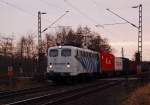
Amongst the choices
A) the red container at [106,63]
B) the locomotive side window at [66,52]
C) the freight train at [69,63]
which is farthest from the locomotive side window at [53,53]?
the red container at [106,63]

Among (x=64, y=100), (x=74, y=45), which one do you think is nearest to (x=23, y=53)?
(x=74, y=45)

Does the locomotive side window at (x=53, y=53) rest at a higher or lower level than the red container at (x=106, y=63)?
higher

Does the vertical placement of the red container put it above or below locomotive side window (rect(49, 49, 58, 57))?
below

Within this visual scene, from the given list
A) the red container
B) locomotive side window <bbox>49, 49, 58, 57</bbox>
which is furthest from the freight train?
the red container

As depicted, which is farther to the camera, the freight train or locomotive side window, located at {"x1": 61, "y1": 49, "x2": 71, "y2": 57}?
locomotive side window, located at {"x1": 61, "y1": 49, "x2": 71, "y2": 57}

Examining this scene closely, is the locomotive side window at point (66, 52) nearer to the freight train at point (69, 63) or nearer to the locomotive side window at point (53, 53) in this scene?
the freight train at point (69, 63)

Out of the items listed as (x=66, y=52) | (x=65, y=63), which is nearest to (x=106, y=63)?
(x=66, y=52)

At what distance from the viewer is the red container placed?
175 ft

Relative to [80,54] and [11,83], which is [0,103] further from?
[80,54]

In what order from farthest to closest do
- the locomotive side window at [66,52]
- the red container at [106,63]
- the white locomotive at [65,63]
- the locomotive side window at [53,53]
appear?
the red container at [106,63]
the locomotive side window at [53,53]
the locomotive side window at [66,52]
the white locomotive at [65,63]

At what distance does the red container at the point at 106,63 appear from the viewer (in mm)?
53219

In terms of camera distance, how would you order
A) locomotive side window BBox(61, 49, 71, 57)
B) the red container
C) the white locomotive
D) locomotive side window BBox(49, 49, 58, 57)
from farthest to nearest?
the red container
locomotive side window BBox(49, 49, 58, 57)
locomotive side window BBox(61, 49, 71, 57)
the white locomotive

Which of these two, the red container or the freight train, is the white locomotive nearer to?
the freight train

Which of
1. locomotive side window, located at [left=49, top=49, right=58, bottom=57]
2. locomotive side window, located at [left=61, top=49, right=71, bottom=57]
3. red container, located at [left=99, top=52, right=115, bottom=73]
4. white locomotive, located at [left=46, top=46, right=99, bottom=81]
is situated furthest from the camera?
red container, located at [left=99, top=52, right=115, bottom=73]
